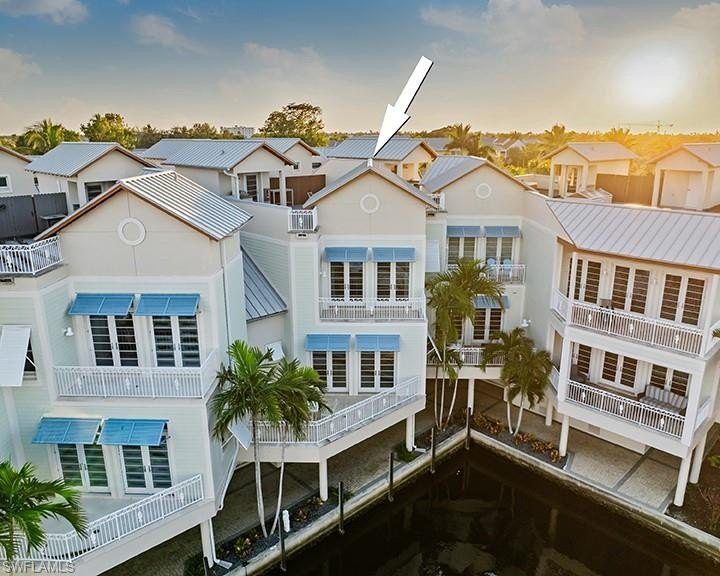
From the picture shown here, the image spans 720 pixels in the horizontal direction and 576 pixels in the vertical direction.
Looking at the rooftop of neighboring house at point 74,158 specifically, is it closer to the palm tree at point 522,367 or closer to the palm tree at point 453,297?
the palm tree at point 453,297

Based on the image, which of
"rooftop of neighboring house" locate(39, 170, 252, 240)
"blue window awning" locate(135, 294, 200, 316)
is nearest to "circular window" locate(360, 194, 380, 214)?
"rooftop of neighboring house" locate(39, 170, 252, 240)

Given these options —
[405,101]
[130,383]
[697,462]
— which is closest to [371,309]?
[405,101]

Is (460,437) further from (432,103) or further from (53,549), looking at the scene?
(432,103)

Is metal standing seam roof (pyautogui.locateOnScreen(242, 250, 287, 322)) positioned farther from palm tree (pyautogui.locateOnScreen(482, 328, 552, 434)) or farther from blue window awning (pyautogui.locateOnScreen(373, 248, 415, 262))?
palm tree (pyautogui.locateOnScreen(482, 328, 552, 434))

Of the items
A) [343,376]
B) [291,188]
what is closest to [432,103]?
[291,188]

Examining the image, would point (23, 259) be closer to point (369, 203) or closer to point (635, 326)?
point (369, 203)
